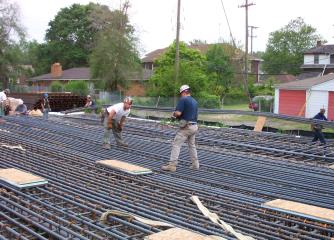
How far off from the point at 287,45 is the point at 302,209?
2601 inches

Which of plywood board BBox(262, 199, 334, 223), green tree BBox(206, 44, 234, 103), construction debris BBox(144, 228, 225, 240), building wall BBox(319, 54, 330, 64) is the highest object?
building wall BBox(319, 54, 330, 64)

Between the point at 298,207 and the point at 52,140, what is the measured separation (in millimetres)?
6794

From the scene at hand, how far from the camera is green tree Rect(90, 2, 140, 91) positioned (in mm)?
32688

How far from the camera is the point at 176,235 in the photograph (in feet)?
13.5

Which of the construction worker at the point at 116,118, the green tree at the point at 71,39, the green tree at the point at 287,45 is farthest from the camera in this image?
the green tree at the point at 287,45

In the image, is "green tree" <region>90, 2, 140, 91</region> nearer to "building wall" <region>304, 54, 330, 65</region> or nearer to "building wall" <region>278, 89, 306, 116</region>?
"building wall" <region>278, 89, 306, 116</region>

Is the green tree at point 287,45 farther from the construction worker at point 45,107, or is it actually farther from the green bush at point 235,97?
the construction worker at point 45,107

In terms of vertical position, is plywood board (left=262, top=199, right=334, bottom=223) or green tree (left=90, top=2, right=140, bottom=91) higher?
green tree (left=90, top=2, right=140, bottom=91)

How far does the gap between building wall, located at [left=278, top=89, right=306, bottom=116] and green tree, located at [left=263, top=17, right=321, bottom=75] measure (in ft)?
118

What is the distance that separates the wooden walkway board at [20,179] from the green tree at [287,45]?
61.2m

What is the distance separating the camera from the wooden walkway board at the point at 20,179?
19.5 ft

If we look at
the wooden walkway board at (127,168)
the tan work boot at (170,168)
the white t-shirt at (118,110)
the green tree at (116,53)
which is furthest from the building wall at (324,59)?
the wooden walkway board at (127,168)

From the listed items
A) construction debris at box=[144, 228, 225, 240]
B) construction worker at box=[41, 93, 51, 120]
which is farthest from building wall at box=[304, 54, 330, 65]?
construction debris at box=[144, 228, 225, 240]

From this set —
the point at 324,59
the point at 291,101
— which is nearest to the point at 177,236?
the point at 291,101
